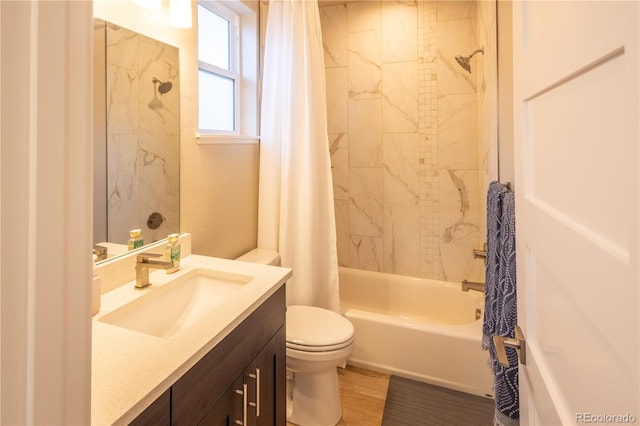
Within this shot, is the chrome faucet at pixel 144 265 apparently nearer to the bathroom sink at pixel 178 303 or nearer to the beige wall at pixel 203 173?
the bathroom sink at pixel 178 303

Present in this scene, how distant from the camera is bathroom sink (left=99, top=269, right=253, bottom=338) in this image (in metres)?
1.13

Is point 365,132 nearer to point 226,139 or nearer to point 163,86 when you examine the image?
point 226,139

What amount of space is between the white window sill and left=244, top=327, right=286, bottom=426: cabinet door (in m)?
1.01

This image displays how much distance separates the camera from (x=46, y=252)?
32 cm

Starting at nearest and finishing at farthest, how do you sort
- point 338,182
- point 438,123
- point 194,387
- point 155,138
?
point 194,387
point 155,138
point 438,123
point 338,182

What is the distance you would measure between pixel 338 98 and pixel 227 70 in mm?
1137

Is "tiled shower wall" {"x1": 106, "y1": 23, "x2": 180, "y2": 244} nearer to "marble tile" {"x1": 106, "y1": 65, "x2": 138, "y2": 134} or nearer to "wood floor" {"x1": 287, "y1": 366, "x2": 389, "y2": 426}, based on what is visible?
"marble tile" {"x1": 106, "y1": 65, "x2": 138, "y2": 134}

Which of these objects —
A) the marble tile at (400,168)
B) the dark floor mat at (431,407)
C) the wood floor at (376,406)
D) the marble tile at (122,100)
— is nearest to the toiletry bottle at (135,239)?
the marble tile at (122,100)

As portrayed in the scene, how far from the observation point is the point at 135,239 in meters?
1.37

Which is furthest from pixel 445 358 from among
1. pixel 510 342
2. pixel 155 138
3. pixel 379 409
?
pixel 155 138

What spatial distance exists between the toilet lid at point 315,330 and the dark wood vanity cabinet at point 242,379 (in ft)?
0.97

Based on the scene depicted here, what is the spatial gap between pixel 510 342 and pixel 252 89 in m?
1.93

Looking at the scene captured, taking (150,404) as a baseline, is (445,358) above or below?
below

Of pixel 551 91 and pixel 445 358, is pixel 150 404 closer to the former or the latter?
pixel 551 91
